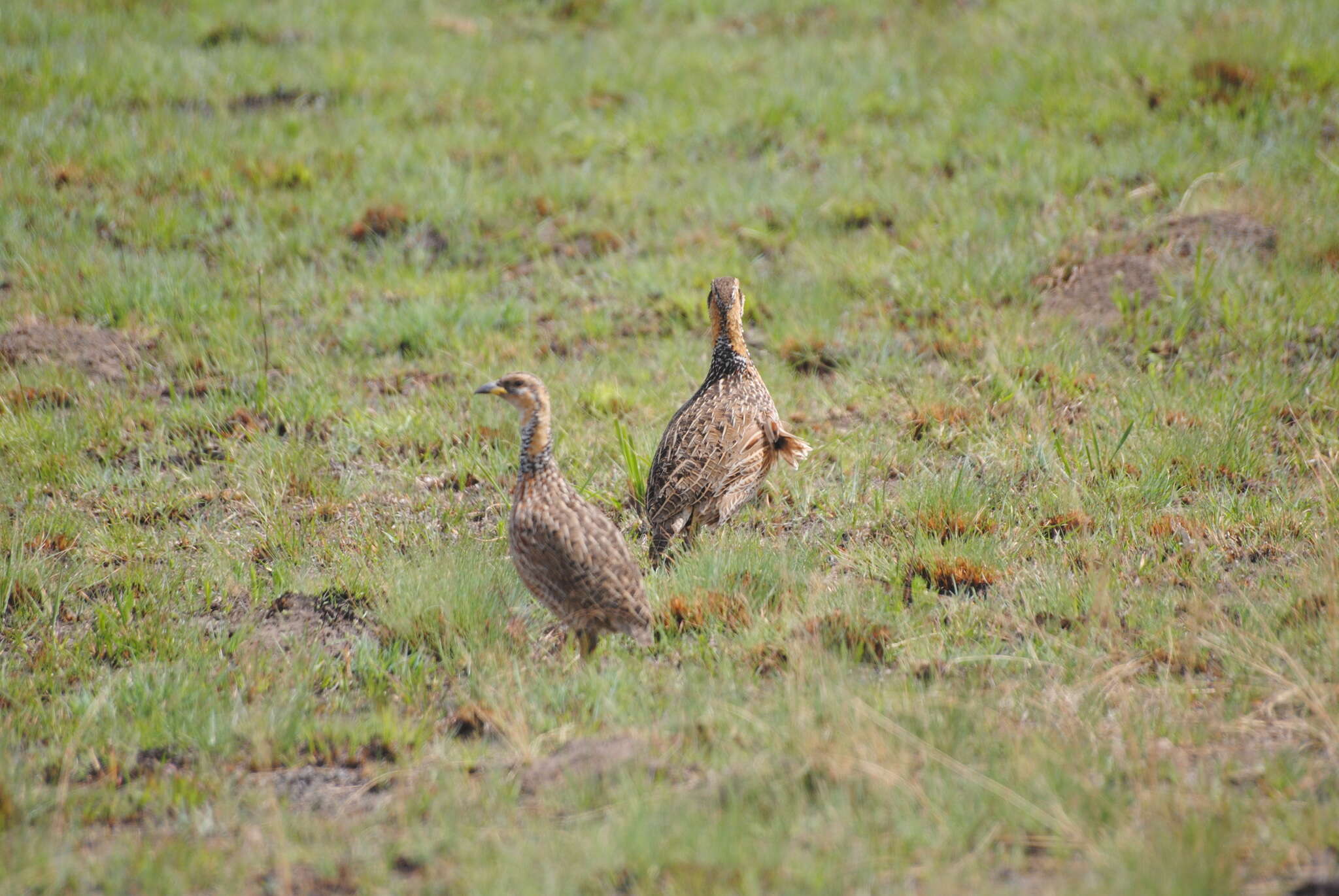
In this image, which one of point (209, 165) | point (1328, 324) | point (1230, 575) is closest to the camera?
point (1230, 575)

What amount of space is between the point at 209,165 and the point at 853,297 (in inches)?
245

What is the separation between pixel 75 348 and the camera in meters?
9.01

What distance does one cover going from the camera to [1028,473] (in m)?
7.39

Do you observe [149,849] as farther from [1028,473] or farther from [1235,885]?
[1028,473]

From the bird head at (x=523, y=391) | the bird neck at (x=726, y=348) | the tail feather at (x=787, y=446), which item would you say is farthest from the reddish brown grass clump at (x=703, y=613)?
the bird neck at (x=726, y=348)

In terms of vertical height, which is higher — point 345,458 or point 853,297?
point 853,297

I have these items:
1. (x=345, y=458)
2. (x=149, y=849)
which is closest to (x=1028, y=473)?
(x=345, y=458)

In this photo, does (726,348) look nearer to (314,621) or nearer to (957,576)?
(957,576)

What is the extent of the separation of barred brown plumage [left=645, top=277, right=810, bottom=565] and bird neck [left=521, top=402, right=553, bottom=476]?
2.80 feet

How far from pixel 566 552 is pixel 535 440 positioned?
0.68 m

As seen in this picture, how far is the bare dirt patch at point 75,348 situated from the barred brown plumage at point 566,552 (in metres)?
4.41

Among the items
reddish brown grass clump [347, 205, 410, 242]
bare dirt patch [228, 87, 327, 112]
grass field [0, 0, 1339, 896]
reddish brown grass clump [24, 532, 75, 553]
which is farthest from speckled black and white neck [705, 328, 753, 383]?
bare dirt patch [228, 87, 327, 112]

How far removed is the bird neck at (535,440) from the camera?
5.98 m

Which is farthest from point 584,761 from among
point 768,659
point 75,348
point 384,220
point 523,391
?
point 384,220
